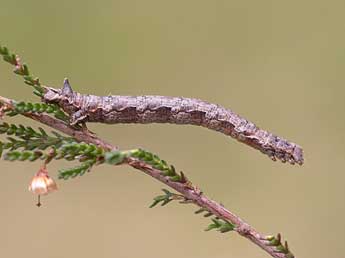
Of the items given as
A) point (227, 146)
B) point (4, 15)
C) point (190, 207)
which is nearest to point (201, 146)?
point (227, 146)

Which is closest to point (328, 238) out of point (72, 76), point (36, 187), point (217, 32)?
point (217, 32)

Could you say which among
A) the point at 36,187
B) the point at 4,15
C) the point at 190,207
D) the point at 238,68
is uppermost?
the point at 238,68

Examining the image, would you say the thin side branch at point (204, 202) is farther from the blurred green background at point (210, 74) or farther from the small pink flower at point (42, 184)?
the blurred green background at point (210, 74)

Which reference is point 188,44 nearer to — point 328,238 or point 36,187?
point 328,238

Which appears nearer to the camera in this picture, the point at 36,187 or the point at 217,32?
the point at 36,187

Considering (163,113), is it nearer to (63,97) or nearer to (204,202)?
(63,97)

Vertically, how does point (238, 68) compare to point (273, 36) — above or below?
below

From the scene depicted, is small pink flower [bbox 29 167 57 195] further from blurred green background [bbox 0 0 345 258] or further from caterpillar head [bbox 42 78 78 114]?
blurred green background [bbox 0 0 345 258]

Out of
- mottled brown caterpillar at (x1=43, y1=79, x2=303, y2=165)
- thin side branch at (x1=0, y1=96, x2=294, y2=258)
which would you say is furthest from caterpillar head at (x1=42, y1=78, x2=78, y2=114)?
thin side branch at (x1=0, y1=96, x2=294, y2=258)
